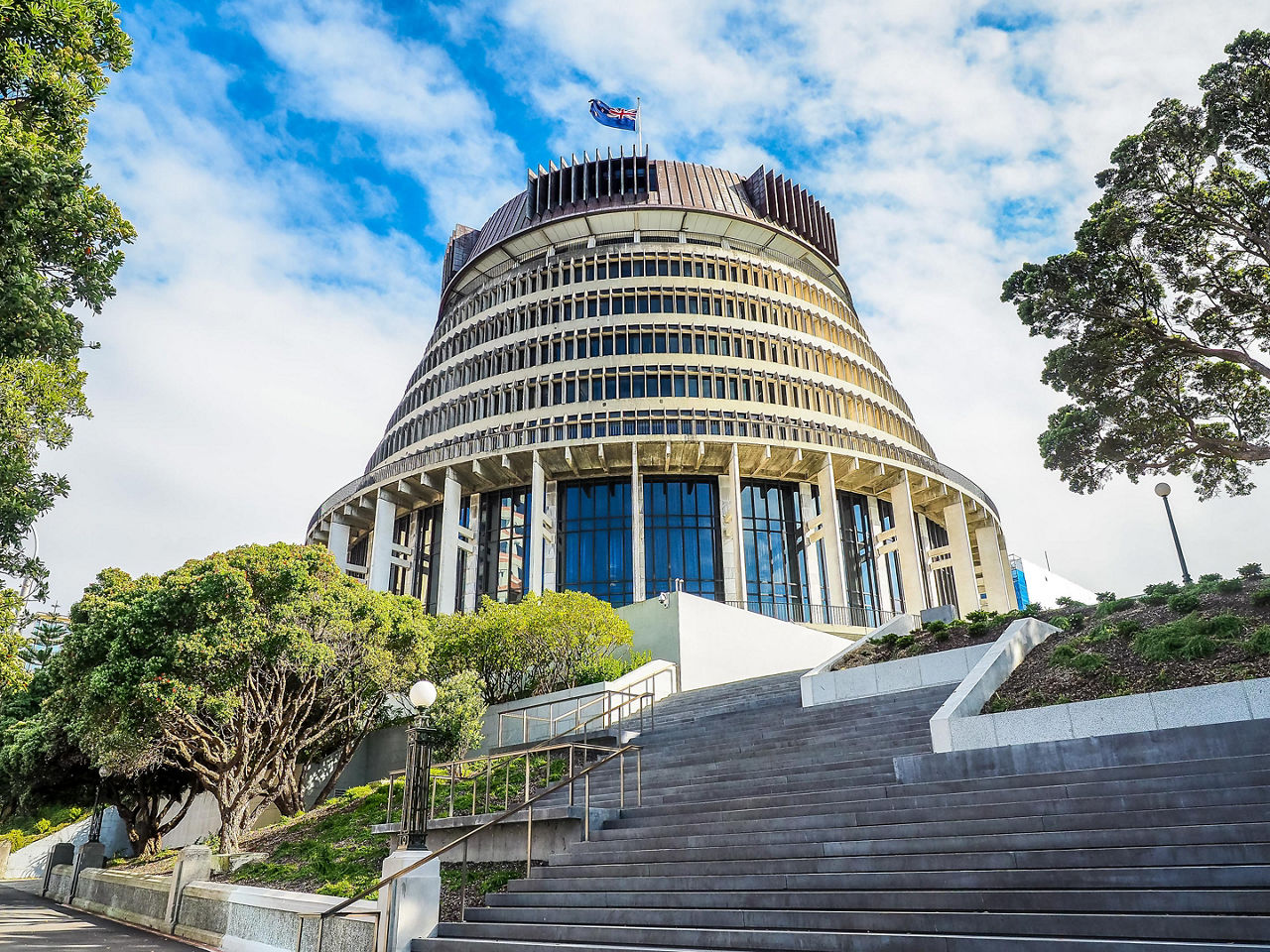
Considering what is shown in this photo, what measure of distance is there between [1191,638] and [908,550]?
29.9 meters

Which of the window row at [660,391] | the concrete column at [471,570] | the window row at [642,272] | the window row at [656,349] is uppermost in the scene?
the window row at [642,272]

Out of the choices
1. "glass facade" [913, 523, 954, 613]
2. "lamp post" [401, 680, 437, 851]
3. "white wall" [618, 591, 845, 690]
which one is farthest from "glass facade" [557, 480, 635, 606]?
"lamp post" [401, 680, 437, 851]

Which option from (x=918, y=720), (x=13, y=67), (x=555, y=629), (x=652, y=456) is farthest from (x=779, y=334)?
(x=13, y=67)

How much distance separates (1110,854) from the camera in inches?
320

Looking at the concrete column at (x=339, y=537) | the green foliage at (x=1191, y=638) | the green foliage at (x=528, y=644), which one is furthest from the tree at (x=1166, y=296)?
the concrete column at (x=339, y=537)

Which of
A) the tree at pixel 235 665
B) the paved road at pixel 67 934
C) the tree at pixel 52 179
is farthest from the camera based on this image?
the tree at pixel 235 665

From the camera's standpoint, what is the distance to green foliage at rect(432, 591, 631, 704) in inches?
1032

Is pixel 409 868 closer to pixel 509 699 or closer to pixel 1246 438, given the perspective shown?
pixel 509 699

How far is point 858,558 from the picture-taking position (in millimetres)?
45688

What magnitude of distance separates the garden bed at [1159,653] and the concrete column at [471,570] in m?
31.9

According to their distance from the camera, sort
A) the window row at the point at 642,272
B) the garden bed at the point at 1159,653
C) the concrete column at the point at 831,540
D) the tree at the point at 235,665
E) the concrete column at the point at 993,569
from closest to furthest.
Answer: the garden bed at the point at 1159,653 < the tree at the point at 235,665 < the concrete column at the point at 831,540 < the concrete column at the point at 993,569 < the window row at the point at 642,272

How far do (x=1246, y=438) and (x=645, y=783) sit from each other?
16503mm

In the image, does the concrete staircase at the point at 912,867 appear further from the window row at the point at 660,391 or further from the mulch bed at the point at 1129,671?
the window row at the point at 660,391

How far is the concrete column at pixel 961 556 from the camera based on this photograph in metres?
44.2
